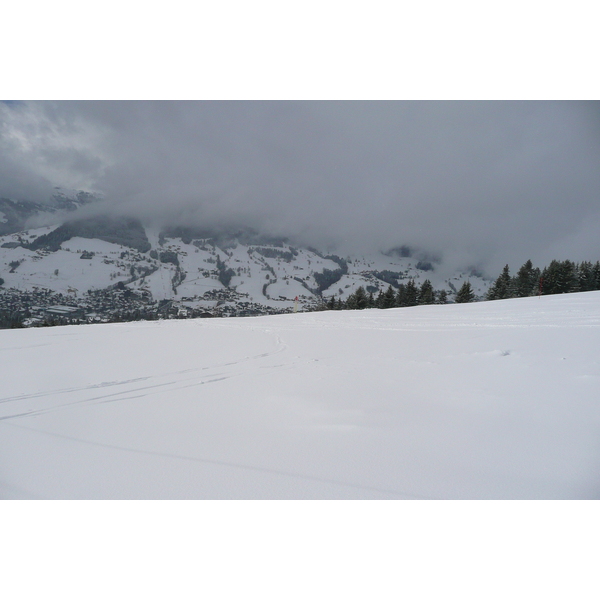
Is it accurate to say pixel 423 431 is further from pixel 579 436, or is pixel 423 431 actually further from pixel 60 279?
pixel 60 279

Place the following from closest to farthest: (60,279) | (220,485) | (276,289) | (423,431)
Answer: (220,485) → (423,431) → (60,279) → (276,289)

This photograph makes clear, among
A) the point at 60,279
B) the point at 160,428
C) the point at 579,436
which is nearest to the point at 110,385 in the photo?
the point at 160,428

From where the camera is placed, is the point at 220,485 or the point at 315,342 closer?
the point at 220,485

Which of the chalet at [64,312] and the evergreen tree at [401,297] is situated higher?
the evergreen tree at [401,297]

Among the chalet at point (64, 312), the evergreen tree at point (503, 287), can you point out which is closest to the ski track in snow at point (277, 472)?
the evergreen tree at point (503, 287)

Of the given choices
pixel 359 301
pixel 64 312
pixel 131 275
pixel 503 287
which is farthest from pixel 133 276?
pixel 503 287

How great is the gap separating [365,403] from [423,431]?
631mm

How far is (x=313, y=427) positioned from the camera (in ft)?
7.73

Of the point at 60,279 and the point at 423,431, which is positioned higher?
the point at 60,279

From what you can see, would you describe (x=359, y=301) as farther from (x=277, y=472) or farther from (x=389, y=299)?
(x=277, y=472)

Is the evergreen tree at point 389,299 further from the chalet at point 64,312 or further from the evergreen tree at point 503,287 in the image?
the chalet at point 64,312

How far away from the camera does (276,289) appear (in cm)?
16200

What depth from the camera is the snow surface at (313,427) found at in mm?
1849

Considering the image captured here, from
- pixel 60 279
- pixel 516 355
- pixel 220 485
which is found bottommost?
pixel 220 485
